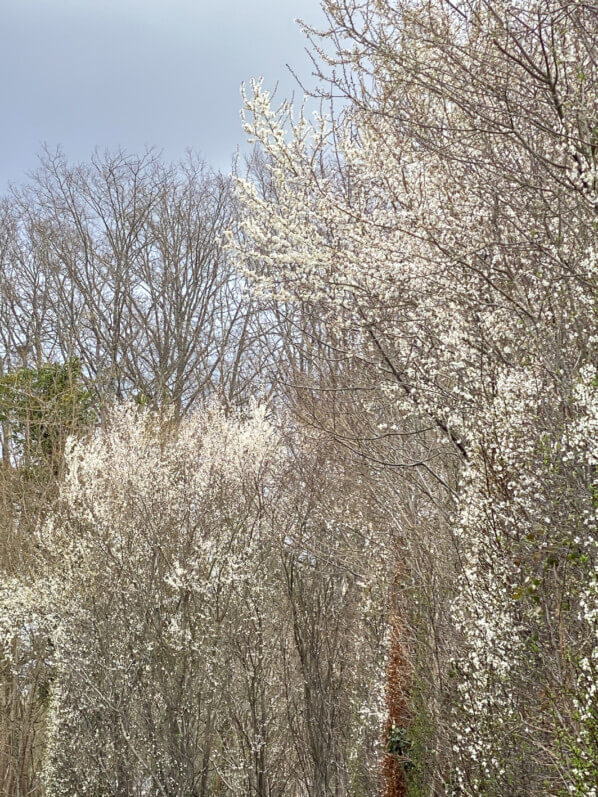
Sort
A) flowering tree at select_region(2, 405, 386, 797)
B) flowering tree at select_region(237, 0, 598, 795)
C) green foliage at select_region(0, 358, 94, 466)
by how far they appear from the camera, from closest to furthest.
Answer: flowering tree at select_region(237, 0, 598, 795) → flowering tree at select_region(2, 405, 386, 797) → green foliage at select_region(0, 358, 94, 466)

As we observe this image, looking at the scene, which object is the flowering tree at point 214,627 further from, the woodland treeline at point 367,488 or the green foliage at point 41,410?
the green foliage at point 41,410

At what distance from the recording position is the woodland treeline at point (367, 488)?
390cm

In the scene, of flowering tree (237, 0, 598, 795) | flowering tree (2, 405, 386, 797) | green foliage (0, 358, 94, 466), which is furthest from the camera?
green foliage (0, 358, 94, 466)

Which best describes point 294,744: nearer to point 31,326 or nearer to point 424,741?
point 424,741

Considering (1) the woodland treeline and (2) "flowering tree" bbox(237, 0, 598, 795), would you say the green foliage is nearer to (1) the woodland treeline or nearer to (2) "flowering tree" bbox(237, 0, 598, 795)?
(1) the woodland treeline

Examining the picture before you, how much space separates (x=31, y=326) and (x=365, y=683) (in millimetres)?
14042

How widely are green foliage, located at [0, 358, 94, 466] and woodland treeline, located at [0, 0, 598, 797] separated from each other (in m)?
0.07

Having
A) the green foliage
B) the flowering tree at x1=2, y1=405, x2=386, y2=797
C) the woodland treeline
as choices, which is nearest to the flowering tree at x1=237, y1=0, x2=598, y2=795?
the woodland treeline

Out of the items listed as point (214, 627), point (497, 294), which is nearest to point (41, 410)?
point (214, 627)

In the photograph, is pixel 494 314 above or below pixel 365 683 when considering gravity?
above

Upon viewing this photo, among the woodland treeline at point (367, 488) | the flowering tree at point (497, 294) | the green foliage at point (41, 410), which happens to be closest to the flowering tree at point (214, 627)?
the woodland treeline at point (367, 488)

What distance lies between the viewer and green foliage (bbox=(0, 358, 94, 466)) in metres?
13.1

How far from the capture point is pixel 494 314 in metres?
4.57

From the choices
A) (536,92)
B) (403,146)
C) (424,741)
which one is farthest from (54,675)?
(536,92)
